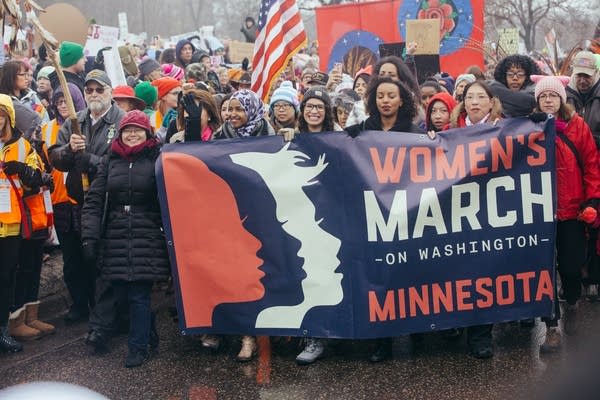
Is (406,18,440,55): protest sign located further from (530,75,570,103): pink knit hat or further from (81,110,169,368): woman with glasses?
(81,110,169,368): woman with glasses

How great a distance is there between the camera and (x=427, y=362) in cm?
553

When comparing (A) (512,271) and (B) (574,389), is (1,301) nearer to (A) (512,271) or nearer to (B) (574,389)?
(A) (512,271)

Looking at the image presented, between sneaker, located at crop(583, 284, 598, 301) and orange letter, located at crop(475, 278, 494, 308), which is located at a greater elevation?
orange letter, located at crop(475, 278, 494, 308)

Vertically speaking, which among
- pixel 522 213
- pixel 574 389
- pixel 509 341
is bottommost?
pixel 509 341

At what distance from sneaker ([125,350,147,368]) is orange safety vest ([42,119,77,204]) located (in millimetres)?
1463

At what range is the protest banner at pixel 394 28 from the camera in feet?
40.9

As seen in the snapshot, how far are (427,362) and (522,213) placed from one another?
115cm

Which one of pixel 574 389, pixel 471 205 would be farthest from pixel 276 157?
pixel 574 389

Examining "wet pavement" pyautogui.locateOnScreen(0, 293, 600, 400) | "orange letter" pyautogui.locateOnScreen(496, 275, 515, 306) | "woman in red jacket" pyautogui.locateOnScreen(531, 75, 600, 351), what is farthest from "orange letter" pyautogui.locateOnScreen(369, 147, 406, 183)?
"wet pavement" pyautogui.locateOnScreen(0, 293, 600, 400)

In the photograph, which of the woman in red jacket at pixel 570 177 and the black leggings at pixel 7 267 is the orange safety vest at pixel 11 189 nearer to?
the black leggings at pixel 7 267

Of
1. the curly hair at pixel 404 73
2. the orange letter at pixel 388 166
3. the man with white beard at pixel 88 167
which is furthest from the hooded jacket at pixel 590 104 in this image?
the man with white beard at pixel 88 167

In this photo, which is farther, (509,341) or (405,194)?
(509,341)

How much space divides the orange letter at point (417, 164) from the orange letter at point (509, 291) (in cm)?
81

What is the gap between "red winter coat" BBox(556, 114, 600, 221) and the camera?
5.70 meters
